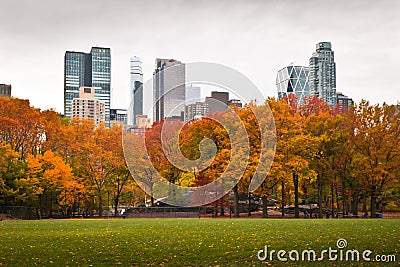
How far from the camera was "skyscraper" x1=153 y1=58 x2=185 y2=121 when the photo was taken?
4462cm

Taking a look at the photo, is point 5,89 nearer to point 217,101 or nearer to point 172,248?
point 217,101

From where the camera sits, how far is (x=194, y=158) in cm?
5106

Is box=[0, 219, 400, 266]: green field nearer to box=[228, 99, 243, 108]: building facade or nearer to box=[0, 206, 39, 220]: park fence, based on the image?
box=[0, 206, 39, 220]: park fence

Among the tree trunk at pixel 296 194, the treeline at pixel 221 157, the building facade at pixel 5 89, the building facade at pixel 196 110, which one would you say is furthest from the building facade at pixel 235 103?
the building facade at pixel 5 89

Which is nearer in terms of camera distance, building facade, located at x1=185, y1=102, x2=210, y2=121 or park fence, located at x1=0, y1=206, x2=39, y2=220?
park fence, located at x1=0, y1=206, x2=39, y2=220

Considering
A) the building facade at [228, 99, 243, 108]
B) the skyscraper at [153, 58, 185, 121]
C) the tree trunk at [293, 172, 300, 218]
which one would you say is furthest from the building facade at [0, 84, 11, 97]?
the tree trunk at [293, 172, 300, 218]

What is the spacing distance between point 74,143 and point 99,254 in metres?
44.6

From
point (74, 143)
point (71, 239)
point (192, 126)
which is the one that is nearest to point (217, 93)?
point (192, 126)

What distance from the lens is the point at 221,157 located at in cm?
4553

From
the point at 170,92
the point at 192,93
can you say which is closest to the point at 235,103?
the point at 192,93

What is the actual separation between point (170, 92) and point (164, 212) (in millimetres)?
12333

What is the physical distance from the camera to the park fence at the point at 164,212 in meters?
50.1

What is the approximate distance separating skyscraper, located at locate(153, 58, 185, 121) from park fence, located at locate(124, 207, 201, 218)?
9319 mm

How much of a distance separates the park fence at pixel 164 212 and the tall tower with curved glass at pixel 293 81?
70.1 meters
